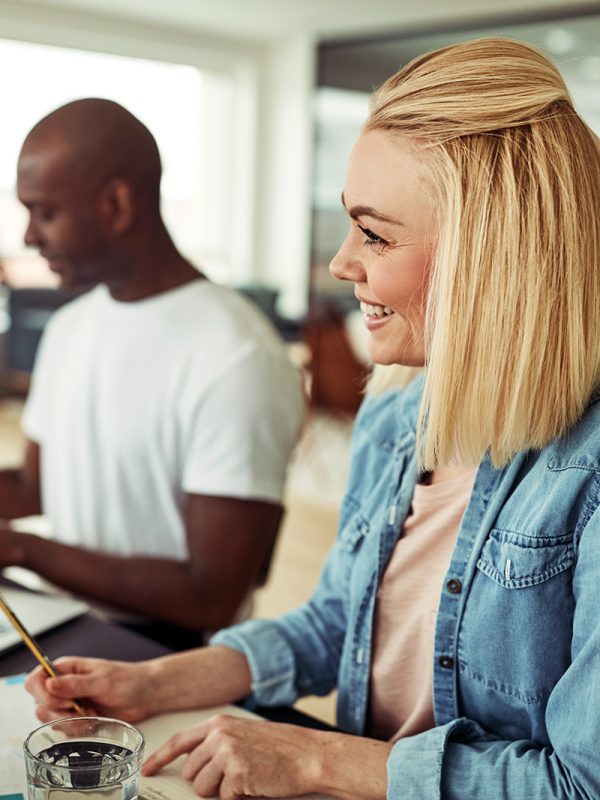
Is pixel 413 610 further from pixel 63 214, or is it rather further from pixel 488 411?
pixel 63 214

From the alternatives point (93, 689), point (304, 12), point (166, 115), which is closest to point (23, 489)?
point (93, 689)

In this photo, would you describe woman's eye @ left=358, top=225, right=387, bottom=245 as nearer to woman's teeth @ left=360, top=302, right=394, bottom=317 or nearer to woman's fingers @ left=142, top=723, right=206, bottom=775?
woman's teeth @ left=360, top=302, right=394, bottom=317

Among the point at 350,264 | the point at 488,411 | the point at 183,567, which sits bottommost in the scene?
the point at 183,567

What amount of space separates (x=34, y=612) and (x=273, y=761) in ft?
1.69

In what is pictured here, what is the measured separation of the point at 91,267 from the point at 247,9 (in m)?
5.96

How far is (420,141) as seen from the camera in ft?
3.02

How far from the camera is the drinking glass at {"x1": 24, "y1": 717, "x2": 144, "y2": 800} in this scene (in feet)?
2.58

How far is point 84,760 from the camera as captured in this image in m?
0.84

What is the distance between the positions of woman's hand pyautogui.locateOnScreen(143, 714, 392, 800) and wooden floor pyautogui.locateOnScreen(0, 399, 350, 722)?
171 cm

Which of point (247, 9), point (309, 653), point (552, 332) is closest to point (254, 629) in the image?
point (309, 653)

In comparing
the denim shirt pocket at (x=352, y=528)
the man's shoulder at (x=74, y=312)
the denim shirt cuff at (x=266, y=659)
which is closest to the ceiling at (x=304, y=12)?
the man's shoulder at (x=74, y=312)

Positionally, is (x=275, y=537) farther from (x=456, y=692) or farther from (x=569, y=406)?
(x=569, y=406)

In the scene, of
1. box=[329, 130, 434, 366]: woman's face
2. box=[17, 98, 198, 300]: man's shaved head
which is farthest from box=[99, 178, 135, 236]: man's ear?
box=[329, 130, 434, 366]: woman's face

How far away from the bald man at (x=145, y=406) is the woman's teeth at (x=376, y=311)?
0.52 meters
